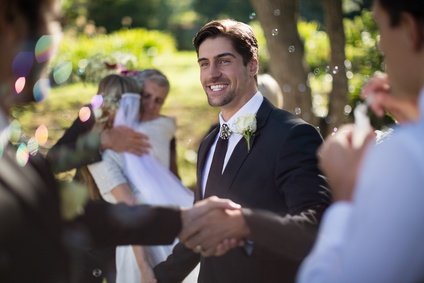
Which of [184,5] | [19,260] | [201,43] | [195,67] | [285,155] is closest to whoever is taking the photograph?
[19,260]

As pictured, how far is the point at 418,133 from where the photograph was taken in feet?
6.22

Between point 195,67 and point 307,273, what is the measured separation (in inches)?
887

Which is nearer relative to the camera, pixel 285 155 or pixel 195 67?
pixel 285 155

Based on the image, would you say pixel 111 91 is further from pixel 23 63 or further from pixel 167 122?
pixel 23 63

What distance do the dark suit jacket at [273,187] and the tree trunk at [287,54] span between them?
214 inches

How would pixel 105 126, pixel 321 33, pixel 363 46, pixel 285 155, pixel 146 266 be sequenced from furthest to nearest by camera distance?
1. pixel 321 33
2. pixel 363 46
3. pixel 105 126
4. pixel 146 266
5. pixel 285 155

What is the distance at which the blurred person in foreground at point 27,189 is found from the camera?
2.16m

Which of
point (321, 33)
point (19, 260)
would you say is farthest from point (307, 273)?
point (321, 33)

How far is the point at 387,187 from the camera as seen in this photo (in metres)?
1.82

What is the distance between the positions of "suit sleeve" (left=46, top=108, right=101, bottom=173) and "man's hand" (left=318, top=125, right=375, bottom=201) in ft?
12.2

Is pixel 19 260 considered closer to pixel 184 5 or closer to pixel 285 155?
pixel 285 155

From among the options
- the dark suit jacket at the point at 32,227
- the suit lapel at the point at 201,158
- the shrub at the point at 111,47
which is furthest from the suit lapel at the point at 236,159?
the shrub at the point at 111,47

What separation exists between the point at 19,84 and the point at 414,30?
1.14m

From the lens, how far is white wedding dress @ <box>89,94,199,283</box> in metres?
5.77
